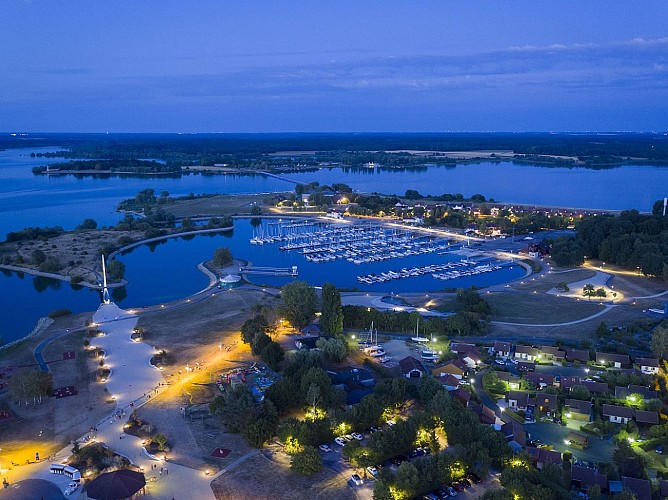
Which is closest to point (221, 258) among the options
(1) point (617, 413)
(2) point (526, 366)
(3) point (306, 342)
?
(3) point (306, 342)

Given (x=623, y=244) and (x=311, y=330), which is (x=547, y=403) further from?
(x=623, y=244)

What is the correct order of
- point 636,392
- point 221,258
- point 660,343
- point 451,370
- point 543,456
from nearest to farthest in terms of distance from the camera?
1. point 543,456
2. point 636,392
3. point 451,370
4. point 660,343
5. point 221,258

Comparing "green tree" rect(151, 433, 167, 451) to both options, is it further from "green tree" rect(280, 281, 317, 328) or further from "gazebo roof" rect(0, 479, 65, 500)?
"green tree" rect(280, 281, 317, 328)

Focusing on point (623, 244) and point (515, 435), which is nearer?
point (515, 435)

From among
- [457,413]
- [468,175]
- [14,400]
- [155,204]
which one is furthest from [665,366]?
[468,175]

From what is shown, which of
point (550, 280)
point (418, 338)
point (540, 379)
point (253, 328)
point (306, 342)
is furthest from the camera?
point (550, 280)
